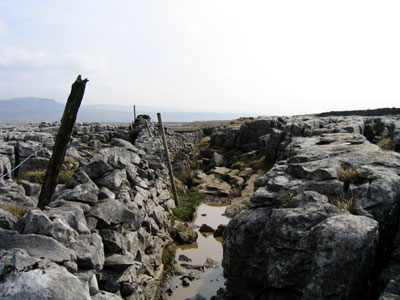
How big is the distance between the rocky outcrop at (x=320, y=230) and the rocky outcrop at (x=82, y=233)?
122 inches

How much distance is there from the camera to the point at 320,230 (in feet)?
22.6

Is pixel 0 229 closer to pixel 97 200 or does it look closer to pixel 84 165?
pixel 97 200

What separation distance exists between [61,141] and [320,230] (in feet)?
21.7

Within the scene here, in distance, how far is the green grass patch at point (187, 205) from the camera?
1868cm

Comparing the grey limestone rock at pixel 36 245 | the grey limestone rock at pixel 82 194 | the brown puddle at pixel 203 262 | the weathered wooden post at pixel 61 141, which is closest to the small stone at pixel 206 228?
the brown puddle at pixel 203 262

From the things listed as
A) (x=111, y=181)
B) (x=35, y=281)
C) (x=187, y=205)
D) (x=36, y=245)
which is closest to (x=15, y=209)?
(x=36, y=245)

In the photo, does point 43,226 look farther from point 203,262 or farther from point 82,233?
point 203,262

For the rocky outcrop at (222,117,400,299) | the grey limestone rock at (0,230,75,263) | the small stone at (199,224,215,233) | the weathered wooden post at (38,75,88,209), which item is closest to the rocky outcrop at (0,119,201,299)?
the grey limestone rock at (0,230,75,263)

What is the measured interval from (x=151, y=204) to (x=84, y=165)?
4.35 meters

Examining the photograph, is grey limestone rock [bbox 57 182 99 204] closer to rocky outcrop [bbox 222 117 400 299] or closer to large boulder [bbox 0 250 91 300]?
large boulder [bbox 0 250 91 300]

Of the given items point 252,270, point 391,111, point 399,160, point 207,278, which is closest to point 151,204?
point 207,278

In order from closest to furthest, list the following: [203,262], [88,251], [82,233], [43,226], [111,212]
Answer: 1. [43,226]
2. [88,251]
3. [82,233]
4. [111,212]
5. [203,262]

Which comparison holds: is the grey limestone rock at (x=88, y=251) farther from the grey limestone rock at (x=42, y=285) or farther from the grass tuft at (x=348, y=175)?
the grass tuft at (x=348, y=175)

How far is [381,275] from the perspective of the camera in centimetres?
637
